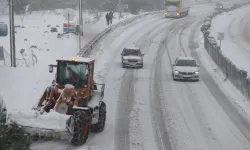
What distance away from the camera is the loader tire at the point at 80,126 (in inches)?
550

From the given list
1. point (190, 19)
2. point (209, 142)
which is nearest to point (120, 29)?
point (190, 19)

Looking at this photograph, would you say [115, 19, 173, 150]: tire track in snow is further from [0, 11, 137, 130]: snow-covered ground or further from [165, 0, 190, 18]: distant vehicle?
[165, 0, 190, 18]: distant vehicle

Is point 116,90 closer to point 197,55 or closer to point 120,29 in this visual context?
point 197,55

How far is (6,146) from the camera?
11.3 metres

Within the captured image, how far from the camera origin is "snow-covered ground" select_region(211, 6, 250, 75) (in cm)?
4225

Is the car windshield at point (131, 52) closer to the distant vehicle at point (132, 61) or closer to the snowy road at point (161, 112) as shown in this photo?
the distant vehicle at point (132, 61)

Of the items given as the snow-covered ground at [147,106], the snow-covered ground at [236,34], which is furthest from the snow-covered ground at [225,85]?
the snow-covered ground at [236,34]

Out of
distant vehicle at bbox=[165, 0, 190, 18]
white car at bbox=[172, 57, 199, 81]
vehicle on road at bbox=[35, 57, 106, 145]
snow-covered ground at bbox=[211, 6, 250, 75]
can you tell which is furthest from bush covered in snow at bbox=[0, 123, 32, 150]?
distant vehicle at bbox=[165, 0, 190, 18]

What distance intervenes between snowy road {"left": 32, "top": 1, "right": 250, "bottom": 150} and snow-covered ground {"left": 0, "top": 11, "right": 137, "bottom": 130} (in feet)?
3.34

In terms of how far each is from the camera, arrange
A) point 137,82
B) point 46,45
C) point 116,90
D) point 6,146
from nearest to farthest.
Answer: point 6,146 < point 116,90 < point 137,82 < point 46,45

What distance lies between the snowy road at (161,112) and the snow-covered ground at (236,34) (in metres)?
6.57

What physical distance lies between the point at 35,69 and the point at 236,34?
36.7 metres

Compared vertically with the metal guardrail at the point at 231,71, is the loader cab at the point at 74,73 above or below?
above

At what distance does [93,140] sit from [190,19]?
5515 cm
